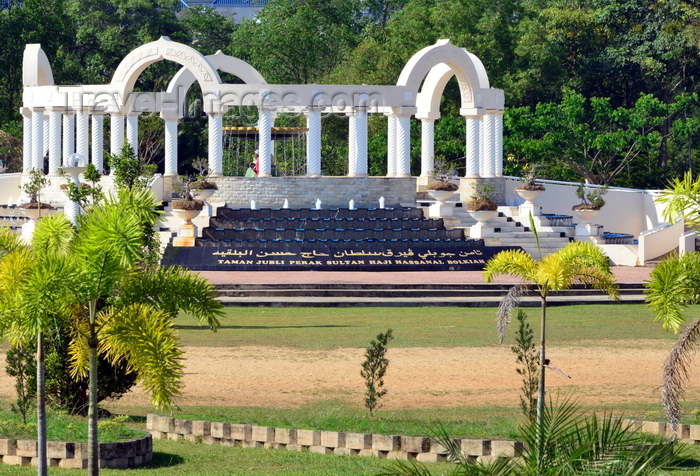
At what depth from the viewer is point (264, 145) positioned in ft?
116

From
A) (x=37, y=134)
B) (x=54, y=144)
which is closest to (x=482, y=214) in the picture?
(x=54, y=144)

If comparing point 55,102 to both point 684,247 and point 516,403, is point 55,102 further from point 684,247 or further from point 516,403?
point 516,403

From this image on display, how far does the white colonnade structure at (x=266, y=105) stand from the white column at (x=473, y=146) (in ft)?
0.10

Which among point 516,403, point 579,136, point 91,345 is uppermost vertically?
point 579,136

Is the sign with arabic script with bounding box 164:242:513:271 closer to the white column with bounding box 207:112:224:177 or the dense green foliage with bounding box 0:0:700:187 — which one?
the white column with bounding box 207:112:224:177

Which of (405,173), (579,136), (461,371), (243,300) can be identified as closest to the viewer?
(461,371)

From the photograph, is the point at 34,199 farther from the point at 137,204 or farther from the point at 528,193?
the point at 137,204

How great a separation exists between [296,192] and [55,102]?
27.5 ft

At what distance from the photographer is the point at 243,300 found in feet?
84.1

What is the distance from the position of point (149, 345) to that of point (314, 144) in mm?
26080

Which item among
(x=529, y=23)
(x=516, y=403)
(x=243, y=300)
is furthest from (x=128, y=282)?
(x=529, y=23)

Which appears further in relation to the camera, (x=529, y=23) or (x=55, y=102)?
(x=529, y=23)

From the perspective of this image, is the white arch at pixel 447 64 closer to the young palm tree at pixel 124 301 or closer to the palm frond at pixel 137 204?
the palm frond at pixel 137 204

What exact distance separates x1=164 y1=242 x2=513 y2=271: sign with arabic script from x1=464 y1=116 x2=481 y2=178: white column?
19.4ft
